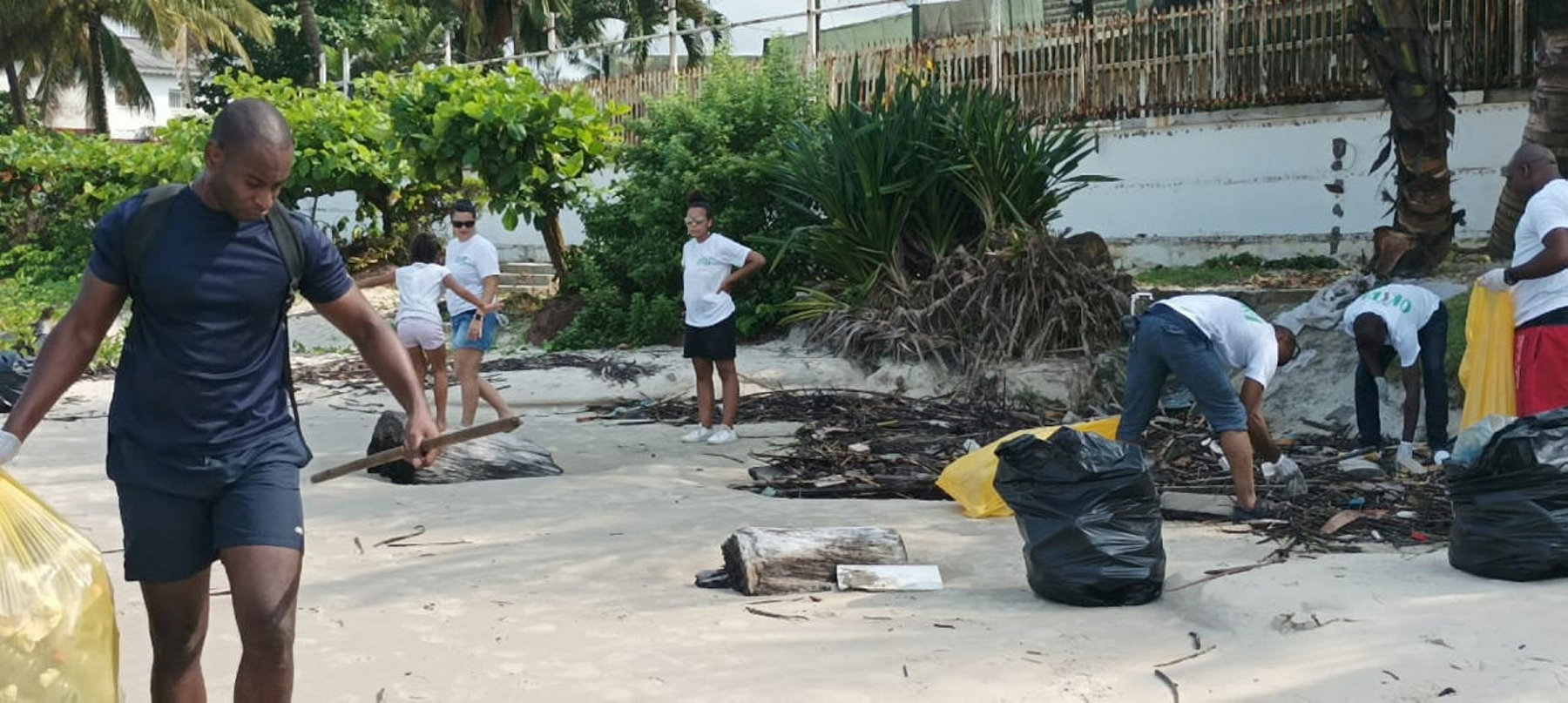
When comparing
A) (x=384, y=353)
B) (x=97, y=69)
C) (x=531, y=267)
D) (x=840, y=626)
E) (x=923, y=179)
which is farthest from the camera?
(x=97, y=69)

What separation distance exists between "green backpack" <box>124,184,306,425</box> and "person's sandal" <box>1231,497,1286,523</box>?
4510 millimetres

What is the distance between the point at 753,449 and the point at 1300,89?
732 cm

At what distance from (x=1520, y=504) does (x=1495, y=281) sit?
2284 mm

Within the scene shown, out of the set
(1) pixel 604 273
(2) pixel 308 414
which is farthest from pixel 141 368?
(1) pixel 604 273

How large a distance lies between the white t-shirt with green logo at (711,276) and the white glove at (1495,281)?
14.0ft

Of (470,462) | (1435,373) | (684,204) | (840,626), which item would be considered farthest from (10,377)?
(1435,373)

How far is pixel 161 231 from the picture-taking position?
11.3 ft

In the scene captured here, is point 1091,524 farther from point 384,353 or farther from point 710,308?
point 710,308

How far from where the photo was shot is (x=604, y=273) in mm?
14719

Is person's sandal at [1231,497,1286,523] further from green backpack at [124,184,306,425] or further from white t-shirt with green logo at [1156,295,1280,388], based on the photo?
green backpack at [124,184,306,425]

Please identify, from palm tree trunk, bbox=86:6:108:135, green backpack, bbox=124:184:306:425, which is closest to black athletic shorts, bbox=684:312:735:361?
green backpack, bbox=124:184:306:425

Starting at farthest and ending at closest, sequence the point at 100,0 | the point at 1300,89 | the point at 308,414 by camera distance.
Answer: the point at 100,0 < the point at 1300,89 < the point at 308,414

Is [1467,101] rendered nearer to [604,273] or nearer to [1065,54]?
[1065,54]

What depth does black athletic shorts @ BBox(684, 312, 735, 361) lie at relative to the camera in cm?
951
